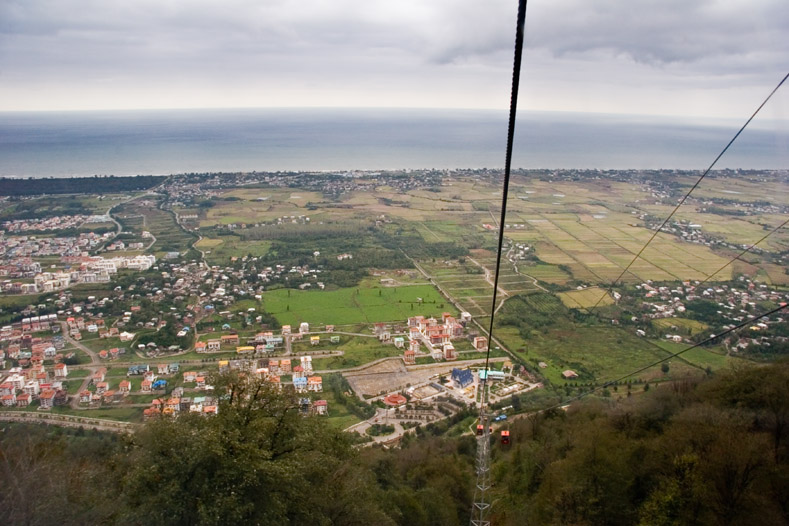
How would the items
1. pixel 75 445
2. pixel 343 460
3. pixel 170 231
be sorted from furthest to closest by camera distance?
pixel 170 231 < pixel 75 445 < pixel 343 460

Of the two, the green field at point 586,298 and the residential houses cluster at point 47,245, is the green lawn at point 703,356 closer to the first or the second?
the green field at point 586,298

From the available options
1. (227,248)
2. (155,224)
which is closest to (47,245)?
(155,224)

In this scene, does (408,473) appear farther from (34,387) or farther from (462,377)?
(34,387)

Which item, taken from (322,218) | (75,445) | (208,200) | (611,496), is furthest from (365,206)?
(611,496)

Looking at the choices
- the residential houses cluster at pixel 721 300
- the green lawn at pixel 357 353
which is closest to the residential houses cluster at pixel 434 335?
the green lawn at pixel 357 353

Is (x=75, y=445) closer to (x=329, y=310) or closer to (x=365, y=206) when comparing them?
(x=329, y=310)

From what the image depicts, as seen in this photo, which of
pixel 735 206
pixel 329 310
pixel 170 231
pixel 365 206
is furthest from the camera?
pixel 365 206

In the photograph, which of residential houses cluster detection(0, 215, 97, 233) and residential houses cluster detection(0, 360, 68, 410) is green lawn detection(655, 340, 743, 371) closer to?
residential houses cluster detection(0, 360, 68, 410)
